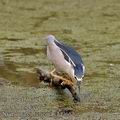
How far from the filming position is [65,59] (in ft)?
19.5

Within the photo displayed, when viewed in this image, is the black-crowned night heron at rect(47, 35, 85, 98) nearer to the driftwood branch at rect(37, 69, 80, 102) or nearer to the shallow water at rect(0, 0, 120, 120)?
the driftwood branch at rect(37, 69, 80, 102)

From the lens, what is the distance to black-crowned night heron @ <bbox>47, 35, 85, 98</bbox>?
5809mm

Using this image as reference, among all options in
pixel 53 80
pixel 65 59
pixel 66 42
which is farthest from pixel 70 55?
pixel 66 42

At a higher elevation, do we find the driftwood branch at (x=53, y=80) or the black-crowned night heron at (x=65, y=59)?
the black-crowned night heron at (x=65, y=59)

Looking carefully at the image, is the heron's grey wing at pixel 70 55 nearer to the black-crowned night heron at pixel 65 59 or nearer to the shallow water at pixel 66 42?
the black-crowned night heron at pixel 65 59

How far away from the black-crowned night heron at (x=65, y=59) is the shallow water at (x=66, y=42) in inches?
11.1

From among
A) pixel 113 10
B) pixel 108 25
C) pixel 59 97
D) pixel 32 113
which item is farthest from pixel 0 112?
pixel 113 10

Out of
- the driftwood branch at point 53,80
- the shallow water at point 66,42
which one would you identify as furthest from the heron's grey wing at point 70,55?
the shallow water at point 66,42

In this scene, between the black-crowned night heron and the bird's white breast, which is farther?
the bird's white breast

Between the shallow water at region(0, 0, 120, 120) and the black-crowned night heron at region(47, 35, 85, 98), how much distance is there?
0.28 m

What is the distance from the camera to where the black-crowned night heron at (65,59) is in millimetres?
5809

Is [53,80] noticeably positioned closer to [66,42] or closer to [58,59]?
[58,59]

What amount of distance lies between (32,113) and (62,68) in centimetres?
72

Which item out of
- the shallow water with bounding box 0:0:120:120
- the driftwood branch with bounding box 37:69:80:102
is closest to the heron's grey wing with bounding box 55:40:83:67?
the driftwood branch with bounding box 37:69:80:102
